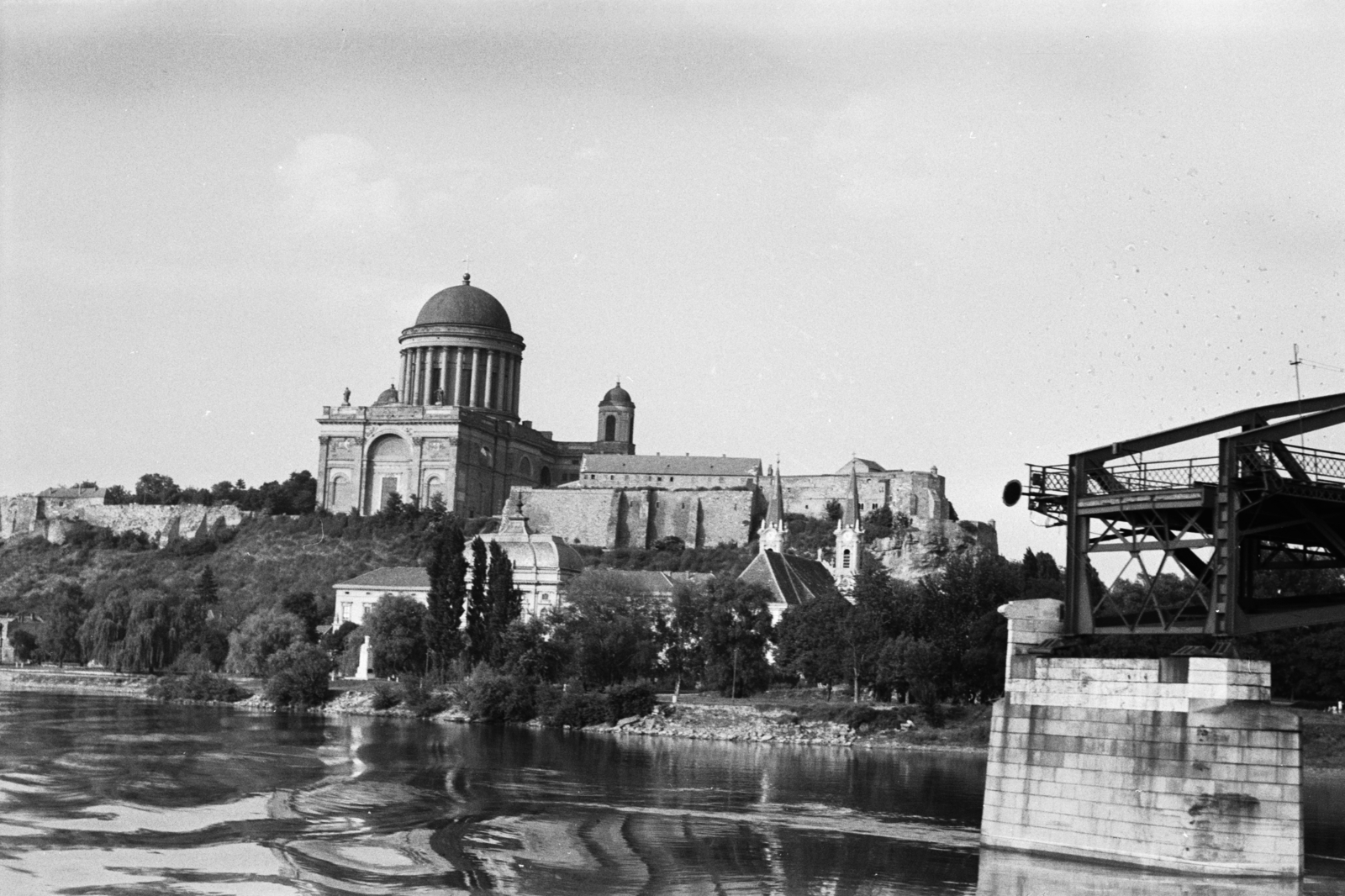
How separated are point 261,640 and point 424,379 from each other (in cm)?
6998

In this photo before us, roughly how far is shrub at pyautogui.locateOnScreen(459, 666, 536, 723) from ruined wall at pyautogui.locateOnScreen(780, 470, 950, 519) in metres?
75.0

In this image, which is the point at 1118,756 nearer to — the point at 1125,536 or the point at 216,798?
the point at 1125,536

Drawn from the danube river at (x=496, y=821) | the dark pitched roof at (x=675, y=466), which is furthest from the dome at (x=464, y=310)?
the danube river at (x=496, y=821)

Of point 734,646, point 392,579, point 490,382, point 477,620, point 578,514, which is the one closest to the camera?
point 734,646

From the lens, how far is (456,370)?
17012cm

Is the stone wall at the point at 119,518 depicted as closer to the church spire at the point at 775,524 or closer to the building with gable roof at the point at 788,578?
the church spire at the point at 775,524

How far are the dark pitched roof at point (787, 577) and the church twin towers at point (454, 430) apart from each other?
47.6 m

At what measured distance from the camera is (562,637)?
89.6m

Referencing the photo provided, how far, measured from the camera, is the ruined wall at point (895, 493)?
509ft

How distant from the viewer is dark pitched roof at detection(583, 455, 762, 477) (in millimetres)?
166625

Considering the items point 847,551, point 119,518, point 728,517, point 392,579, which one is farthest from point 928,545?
point 119,518

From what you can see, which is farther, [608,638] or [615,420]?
[615,420]

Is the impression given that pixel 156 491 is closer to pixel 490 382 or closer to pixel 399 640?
pixel 490 382

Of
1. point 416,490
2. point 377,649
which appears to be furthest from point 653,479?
point 377,649
